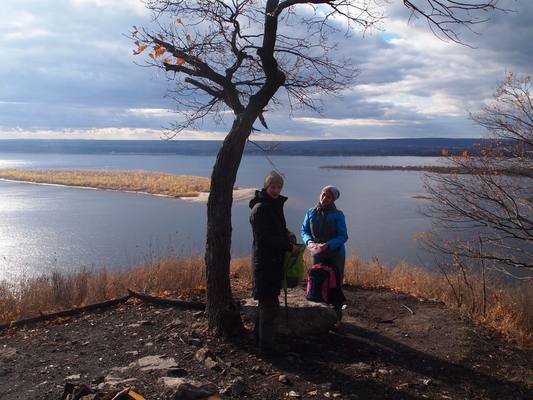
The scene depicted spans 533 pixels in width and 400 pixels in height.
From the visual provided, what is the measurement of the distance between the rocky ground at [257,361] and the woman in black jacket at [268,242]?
65cm

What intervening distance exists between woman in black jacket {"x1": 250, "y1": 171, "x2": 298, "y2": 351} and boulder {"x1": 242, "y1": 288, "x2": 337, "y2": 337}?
32.8 inches

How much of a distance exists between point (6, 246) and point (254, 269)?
1938 cm

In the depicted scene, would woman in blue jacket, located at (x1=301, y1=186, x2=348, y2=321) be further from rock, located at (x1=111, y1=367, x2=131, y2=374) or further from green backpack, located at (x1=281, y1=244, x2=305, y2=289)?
rock, located at (x1=111, y1=367, x2=131, y2=374)

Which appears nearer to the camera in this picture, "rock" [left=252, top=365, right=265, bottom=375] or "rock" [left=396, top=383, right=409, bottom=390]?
"rock" [left=396, top=383, right=409, bottom=390]

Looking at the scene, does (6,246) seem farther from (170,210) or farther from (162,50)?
(162,50)

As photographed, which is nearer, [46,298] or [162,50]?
[162,50]

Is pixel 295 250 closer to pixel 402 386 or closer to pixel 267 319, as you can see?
pixel 267 319

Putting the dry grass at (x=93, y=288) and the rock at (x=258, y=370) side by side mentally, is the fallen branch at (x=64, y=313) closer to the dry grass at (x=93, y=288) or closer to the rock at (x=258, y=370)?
the dry grass at (x=93, y=288)

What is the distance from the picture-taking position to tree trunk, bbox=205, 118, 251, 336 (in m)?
5.80

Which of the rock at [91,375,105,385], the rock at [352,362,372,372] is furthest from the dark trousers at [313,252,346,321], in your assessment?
the rock at [91,375,105,385]

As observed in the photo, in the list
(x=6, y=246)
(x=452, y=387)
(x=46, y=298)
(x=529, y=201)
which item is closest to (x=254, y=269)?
(x=452, y=387)

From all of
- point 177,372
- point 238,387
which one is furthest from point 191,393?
point 177,372

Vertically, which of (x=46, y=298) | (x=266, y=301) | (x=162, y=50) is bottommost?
(x=46, y=298)

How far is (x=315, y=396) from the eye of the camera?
4.41 metres
